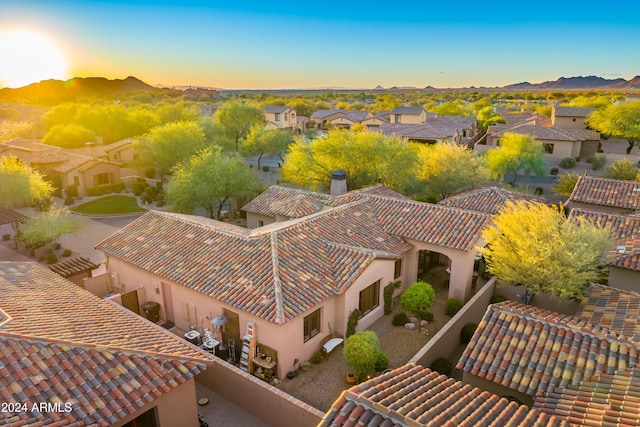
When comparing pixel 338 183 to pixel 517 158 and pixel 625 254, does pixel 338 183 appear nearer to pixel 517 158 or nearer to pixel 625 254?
pixel 625 254

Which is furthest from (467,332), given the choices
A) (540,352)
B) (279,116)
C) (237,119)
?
(279,116)

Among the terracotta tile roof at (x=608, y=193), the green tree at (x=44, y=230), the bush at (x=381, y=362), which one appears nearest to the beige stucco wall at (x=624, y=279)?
the terracotta tile roof at (x=608, y=193)

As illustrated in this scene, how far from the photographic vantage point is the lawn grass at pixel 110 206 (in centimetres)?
4291

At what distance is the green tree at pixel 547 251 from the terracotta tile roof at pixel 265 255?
5.19m

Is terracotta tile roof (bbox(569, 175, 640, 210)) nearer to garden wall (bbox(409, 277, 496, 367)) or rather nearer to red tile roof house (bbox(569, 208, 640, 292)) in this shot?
red tile roof house (bbox(569, 208, 640, 292))

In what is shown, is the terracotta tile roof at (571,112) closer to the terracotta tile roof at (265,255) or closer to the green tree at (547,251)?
the green tree at (547,251)

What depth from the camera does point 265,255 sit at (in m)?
19.5

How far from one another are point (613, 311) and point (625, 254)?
18.0ft

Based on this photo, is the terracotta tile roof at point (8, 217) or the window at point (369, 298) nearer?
the window at point (369, 298)

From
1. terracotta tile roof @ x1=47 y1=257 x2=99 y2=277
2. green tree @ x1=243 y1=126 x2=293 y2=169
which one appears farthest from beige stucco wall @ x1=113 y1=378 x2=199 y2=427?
green tree @ x1=243 y1=126 x2=293 y2=169

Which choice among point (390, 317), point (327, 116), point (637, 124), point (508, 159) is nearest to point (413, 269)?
point (390, 317)

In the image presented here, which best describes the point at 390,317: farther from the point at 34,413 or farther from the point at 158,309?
the point at 34,413

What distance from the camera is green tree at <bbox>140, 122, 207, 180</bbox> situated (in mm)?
48656

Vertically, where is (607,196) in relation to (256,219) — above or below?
above
